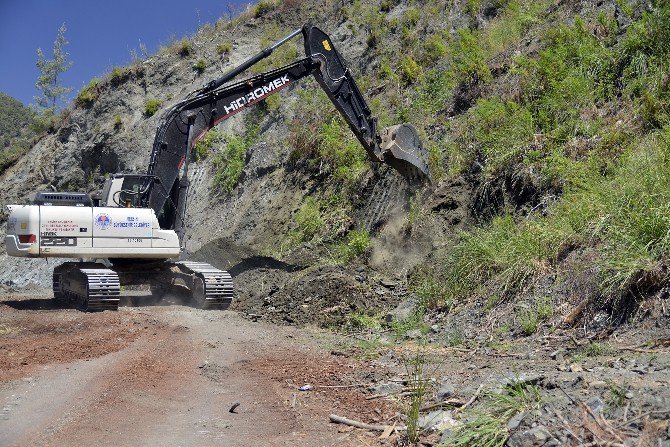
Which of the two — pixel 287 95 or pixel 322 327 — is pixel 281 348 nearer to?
pixel 322 327

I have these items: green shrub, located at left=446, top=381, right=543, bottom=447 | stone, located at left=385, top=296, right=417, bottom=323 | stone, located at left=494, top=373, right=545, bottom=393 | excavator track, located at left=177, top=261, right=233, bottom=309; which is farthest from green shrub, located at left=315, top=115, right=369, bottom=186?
green shrub, located at left=446, top=381, right=543, bottom=447

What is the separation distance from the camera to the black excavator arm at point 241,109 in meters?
14.4

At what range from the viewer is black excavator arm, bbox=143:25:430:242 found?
14438mm

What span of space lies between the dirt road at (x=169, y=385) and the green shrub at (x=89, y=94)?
18.7 meters

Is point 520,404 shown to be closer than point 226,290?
Yes

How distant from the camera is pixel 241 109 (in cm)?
1507

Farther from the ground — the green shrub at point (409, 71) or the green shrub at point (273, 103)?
the green shrub at point (409, 71)

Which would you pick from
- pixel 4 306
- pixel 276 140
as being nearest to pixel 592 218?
pixel 4 306

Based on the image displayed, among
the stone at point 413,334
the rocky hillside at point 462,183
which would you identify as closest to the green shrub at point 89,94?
the rocky hillside at point 462,183

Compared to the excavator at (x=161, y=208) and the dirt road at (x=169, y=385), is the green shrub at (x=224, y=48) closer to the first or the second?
the excavator at (x=161, y=208)

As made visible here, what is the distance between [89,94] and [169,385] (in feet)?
78.1

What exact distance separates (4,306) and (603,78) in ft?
39.7

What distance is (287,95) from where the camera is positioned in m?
23.4

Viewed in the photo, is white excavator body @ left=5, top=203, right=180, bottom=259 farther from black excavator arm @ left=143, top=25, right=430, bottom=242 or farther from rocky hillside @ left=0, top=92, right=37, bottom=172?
rocky hillside @ left=0, top=92, right=37, bottom=172
